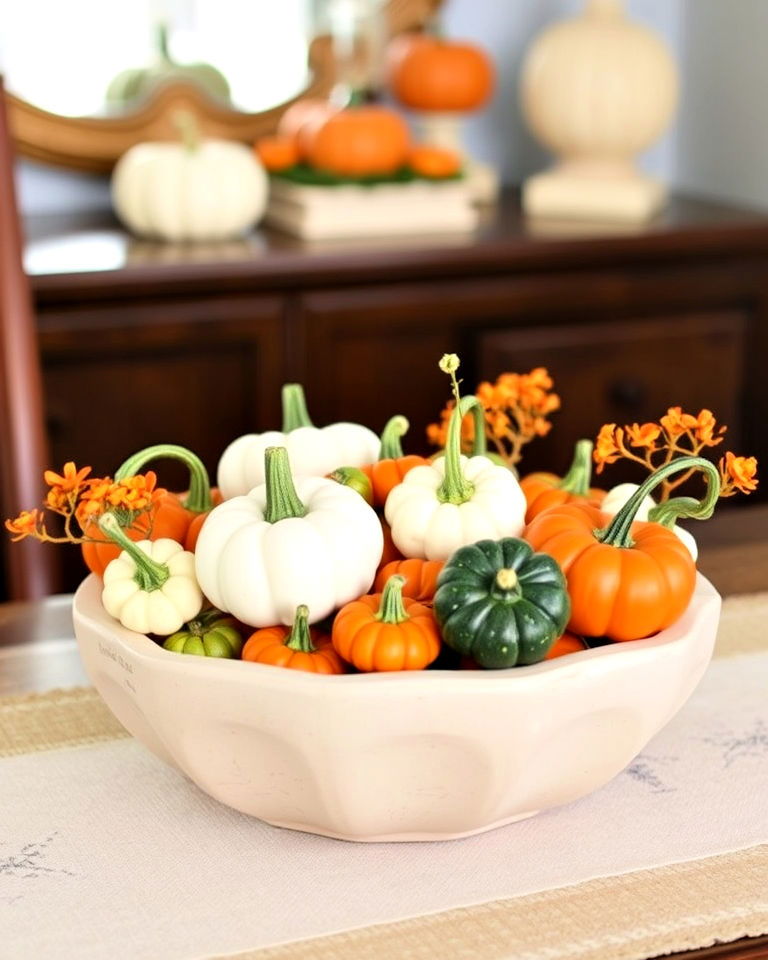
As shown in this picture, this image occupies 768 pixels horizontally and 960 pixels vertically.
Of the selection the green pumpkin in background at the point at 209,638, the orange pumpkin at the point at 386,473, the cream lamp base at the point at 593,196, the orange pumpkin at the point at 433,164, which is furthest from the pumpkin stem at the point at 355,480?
the cream lamp base at the point at 593,196

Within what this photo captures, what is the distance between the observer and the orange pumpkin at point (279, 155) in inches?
87.9

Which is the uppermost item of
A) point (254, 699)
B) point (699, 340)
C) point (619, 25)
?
point (619, 25)

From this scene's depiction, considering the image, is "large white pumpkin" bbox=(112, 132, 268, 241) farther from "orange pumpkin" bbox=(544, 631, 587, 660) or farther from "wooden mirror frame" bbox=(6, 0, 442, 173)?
"orange pumpkin" bbox=(544, 631, 587, 660)

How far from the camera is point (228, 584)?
744 millimetres

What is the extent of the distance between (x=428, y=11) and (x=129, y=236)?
0.71 m

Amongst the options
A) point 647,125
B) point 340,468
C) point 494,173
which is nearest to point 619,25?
point 647,125

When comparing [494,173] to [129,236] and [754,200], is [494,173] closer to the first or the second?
[754,200]

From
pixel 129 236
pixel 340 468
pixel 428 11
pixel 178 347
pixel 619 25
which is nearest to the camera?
pixel 340 468

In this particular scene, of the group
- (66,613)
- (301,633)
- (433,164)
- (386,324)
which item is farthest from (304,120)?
(301,633)

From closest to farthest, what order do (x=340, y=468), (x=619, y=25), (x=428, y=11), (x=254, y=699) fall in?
(x=254, y=699) → (x=340, y=468) → (x=619, y=25) → (x=428, y=11)

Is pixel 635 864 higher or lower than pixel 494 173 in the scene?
lower

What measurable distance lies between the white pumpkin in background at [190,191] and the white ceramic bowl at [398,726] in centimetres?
135

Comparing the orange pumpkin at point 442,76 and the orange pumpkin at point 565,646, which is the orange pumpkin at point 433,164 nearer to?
the orange pumpkin at point 442,76

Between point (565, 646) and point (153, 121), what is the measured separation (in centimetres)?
180
